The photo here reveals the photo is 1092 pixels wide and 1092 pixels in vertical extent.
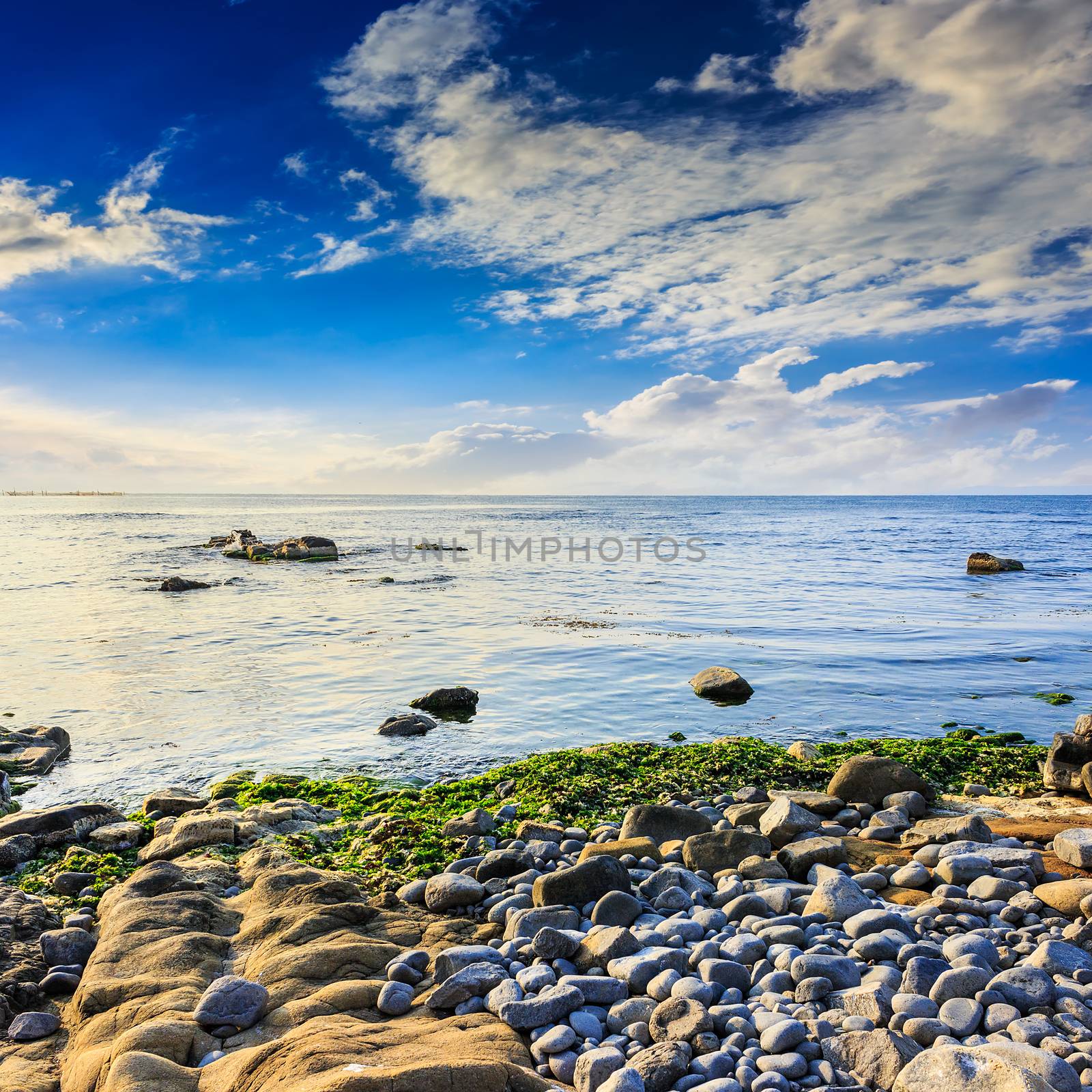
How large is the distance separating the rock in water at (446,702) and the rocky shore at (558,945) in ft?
11.9

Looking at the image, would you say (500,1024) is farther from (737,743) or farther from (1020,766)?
(1020,766)

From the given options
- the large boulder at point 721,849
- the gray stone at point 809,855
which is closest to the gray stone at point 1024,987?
the gray stone at point 809,855

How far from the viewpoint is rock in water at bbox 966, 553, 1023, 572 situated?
94.9 ft

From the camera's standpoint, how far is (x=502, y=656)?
15344mm

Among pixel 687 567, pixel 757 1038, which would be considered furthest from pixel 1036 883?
pixel 687 567

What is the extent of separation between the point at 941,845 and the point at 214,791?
759cm

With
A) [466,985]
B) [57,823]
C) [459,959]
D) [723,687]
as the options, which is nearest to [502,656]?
[723,687]

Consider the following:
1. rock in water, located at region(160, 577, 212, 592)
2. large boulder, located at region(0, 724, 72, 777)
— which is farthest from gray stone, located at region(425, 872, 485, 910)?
rock in water, located at region(160, 577, 212, 592)

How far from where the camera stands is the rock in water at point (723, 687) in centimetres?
1205

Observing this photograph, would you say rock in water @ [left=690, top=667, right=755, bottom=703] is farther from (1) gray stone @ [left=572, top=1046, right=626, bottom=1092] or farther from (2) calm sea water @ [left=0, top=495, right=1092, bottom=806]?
(1) gray stone @ [left=572, top=1046, right=626, bottom=1092]

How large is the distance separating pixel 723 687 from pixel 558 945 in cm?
812

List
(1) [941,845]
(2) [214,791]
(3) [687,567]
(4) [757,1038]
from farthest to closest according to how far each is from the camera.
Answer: (3) [687,567]
(2) [214,791]
(1) [941,845]
(4) [757,1038]

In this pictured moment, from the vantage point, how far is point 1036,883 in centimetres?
537

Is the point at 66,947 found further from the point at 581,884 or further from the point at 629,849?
the point at 629,849
